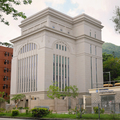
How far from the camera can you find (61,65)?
167 ft

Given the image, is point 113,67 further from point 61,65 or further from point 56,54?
point 56,54

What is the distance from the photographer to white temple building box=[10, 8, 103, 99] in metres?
47.9

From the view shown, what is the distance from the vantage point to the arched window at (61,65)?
49.2 metres

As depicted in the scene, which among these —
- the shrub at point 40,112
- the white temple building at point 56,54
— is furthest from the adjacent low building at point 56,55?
the shrub at point 40,112

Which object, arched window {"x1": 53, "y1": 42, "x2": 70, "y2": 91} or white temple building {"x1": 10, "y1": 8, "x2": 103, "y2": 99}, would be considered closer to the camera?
white temple building {"x1": 10, "y1": 8, "x2": 103, "y2": 99}

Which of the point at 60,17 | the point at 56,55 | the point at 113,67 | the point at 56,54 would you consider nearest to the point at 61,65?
the point at 56,55

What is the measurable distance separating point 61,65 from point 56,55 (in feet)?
9.61

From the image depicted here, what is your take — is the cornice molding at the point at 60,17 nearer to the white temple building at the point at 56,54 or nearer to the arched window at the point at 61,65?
the white temple building at the point at 56,54

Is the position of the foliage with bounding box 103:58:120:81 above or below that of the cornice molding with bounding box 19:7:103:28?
below

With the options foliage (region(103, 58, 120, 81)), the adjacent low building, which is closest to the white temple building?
the adjacent low building

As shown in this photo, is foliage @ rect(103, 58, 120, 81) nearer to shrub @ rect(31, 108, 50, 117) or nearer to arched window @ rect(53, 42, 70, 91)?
arched window @ rect(53, 42, 70, 91)

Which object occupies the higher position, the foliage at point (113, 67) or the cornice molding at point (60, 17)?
the cornice molding at point (60, 17)

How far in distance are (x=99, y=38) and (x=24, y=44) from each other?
22840mm

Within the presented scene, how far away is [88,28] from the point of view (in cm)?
5653
